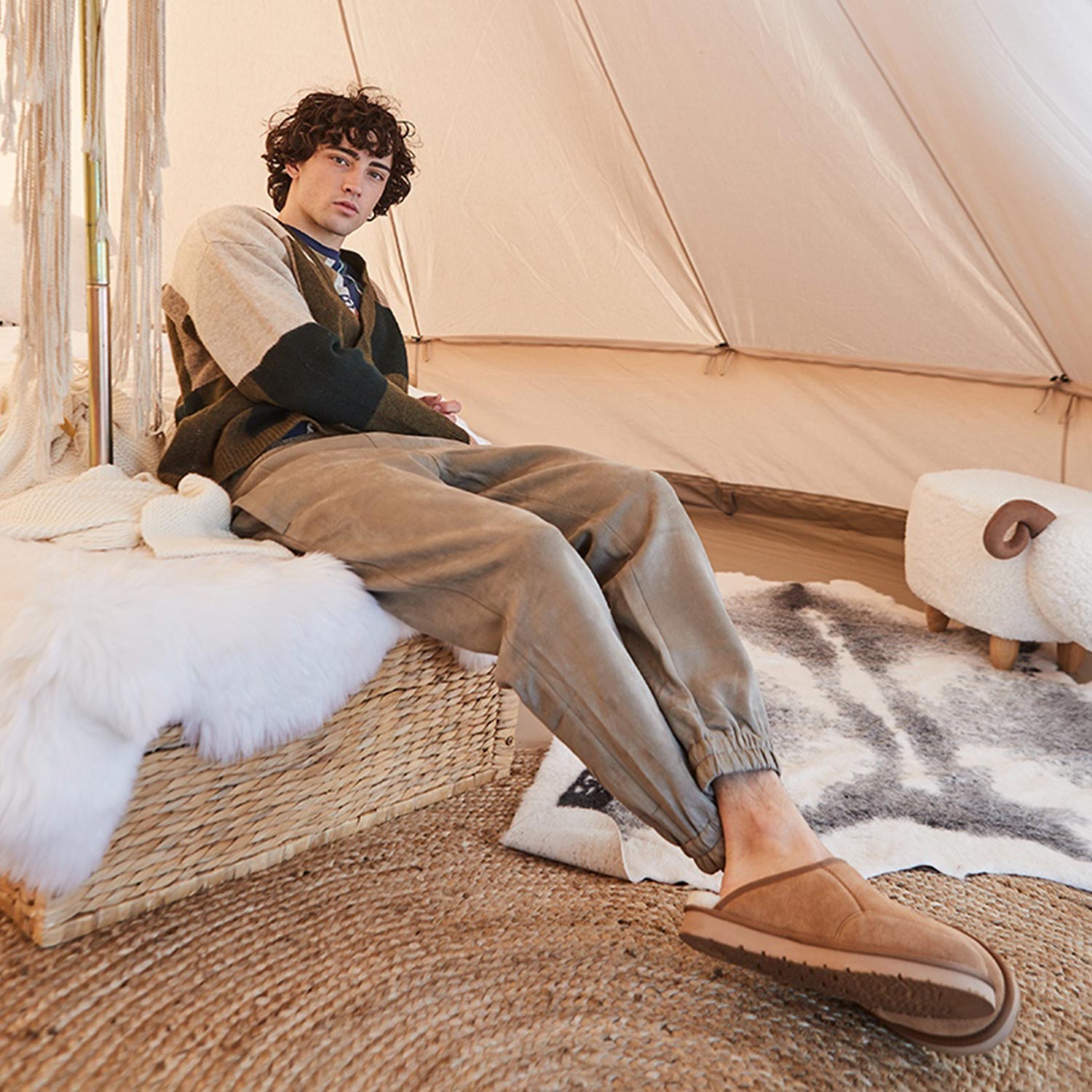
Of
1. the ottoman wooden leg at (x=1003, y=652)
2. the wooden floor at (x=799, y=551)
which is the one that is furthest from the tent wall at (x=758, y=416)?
the ottoman wooden leg at (x=1003, y=652)

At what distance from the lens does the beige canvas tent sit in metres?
2.25

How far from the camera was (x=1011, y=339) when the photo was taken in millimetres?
2674

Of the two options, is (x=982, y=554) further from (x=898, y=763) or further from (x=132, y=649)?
(x=132, y=649)

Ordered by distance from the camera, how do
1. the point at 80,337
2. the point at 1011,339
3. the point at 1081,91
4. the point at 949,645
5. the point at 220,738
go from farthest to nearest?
the point at 1011,339 → the point at 80,337 → the point at 949,645 → the point at 1081,91 → the point at 220,738

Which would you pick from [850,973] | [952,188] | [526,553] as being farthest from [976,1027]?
[952,188]

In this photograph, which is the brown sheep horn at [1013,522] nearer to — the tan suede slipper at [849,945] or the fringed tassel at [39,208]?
the tan suede slipper at [849,945]

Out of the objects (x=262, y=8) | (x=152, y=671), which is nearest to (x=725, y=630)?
(x=152, y=671)

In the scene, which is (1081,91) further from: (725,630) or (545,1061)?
(545,1061)

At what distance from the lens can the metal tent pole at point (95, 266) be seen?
139 cm

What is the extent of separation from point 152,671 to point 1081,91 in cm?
193

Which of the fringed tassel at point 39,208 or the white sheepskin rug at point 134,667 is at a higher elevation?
the fringed tassel at point 39,208

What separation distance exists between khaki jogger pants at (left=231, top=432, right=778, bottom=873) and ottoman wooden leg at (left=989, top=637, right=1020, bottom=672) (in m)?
1.07

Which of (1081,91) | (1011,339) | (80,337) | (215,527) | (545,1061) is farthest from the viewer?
(1011,339)

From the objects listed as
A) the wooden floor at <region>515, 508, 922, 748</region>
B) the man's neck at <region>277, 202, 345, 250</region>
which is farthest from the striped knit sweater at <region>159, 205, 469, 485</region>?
the wooden floor at <region>515, 508, 922, 748</region>
